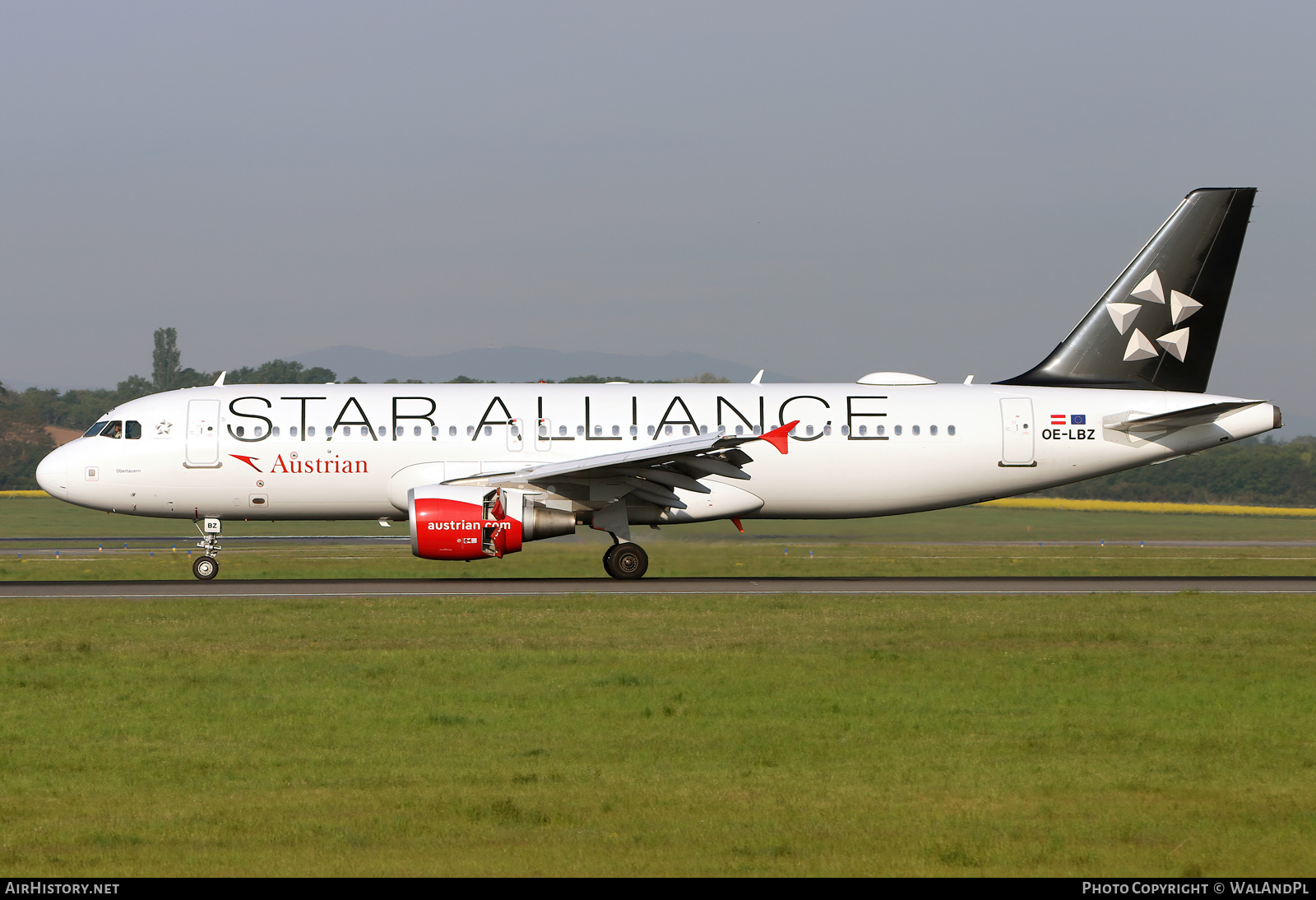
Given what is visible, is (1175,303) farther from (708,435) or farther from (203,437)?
(203,437)

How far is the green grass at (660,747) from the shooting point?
8.66m

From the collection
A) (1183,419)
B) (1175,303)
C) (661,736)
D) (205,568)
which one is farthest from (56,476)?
(1175,303)

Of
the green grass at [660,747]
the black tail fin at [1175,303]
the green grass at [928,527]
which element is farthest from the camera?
the green grass at [928,527]

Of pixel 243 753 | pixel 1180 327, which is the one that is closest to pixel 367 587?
pixel 243 753

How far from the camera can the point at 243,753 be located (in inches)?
454

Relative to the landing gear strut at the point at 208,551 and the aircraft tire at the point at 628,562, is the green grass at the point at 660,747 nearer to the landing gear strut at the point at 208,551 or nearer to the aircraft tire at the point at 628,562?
the aircraft tire at the point at 628,562

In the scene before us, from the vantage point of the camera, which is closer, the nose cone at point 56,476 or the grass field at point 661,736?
the grass field at point 661,736

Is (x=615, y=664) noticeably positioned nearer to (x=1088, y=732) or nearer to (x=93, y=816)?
(x=1088, y=732)

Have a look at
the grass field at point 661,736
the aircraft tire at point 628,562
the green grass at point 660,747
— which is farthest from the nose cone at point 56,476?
the aircraft tire at point 628,562

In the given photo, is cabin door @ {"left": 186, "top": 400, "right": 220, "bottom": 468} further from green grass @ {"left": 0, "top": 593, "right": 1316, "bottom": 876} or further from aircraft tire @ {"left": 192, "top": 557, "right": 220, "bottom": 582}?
green grass @ {"left": 0, "top": 593, "right": 1316, "bottom": 876}

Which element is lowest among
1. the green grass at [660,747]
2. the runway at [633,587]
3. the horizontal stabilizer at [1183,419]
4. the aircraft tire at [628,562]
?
the green grass at [660,747]

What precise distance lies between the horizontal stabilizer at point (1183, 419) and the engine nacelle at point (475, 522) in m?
12.8

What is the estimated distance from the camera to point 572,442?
28.5m

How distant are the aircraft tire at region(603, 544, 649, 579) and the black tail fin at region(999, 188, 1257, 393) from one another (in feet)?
35.4
